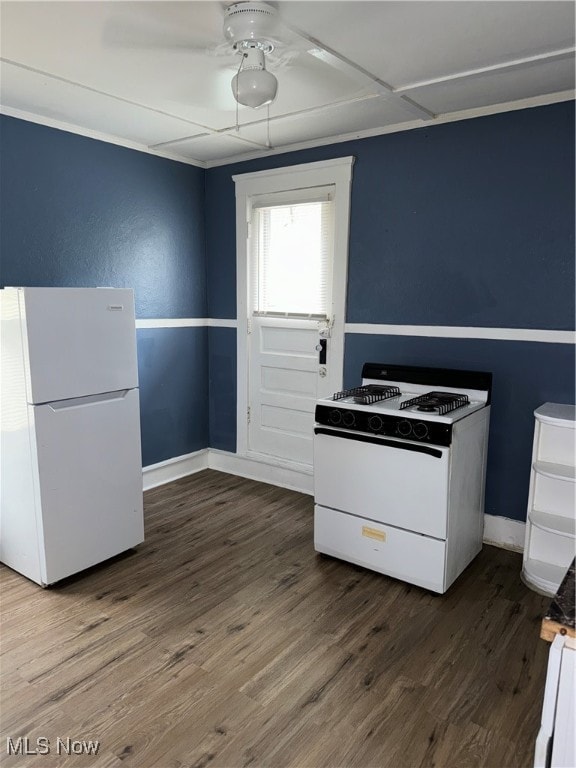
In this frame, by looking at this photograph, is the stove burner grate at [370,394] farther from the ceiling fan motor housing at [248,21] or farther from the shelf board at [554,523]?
the ceiling fan motor housing at [248,21]

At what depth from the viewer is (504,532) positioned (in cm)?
317

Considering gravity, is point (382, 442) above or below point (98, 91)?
below

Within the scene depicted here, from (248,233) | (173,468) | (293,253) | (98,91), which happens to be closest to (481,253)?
(293,253)

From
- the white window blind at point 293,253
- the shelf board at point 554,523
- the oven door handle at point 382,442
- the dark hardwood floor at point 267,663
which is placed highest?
the white window blind at point 293,253

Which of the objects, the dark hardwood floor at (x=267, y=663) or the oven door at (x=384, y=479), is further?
the oven door at (x=384, y=479)

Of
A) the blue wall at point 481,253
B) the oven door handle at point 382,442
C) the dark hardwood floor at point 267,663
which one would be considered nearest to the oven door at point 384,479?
the oven door handle at point 382,442

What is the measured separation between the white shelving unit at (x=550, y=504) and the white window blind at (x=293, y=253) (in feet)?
5.37

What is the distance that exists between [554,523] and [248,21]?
2.60 metres

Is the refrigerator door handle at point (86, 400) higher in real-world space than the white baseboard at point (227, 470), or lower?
higher

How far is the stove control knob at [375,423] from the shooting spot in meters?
2.71

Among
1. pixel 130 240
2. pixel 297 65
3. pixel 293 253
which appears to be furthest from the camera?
pixel 293 253

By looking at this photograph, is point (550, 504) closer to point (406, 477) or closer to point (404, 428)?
point (406, 477)

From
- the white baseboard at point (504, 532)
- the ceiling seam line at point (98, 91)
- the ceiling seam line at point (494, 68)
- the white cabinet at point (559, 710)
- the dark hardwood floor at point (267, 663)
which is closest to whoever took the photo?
the white cabinet at point (559, 710)

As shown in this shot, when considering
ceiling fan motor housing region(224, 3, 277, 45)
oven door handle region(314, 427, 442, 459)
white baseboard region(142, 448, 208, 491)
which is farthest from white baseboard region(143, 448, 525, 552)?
ceiling fan motor housing region(224, 3, 277, 45)
